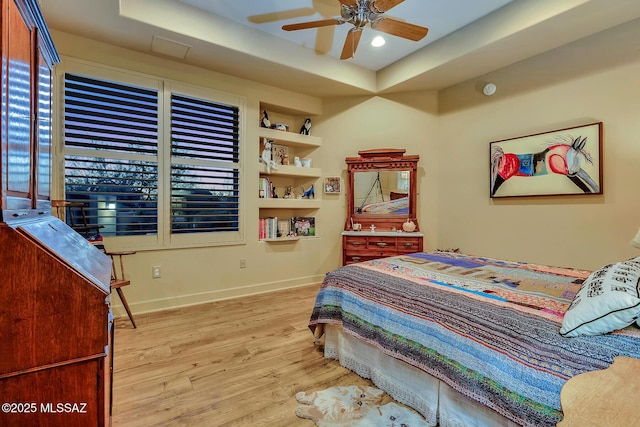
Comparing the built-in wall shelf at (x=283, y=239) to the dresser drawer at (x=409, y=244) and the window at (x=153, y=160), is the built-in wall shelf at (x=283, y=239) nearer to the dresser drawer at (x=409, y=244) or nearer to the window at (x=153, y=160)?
the window at (x=153, y=160)

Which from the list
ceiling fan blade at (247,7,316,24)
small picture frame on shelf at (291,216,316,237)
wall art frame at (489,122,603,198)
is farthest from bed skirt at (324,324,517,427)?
ceiling fan blade at (247,7,316,24)

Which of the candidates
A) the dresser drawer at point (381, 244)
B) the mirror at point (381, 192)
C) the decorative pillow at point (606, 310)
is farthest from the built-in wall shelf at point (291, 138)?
the decorative pillow at point (606, 310)

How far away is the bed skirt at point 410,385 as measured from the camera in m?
1.23

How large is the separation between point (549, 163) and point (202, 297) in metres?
Result: 3.99

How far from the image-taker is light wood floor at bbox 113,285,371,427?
1514 mm

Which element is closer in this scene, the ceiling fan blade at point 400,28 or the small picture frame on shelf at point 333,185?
the ceiling fan blade at point 400,28

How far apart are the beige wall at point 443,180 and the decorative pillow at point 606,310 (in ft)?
6.79

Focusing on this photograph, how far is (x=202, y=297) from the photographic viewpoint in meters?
3.29

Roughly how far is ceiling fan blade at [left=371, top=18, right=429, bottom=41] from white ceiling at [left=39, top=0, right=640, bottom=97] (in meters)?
0.44

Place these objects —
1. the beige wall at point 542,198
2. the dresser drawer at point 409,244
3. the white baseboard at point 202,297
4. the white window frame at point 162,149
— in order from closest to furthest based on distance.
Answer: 1. the beige wall at point 542,198
2. the white window frame at point 162,149
3. the white baseboard at point 202,297
4. the dresser drawer at point 409,244

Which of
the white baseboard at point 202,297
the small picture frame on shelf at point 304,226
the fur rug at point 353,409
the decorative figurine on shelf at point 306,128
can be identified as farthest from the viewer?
the decorative figurine on shelf at point 306,128

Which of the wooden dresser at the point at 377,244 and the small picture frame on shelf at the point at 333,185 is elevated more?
the small picture frame on shelf at the point at 333,185

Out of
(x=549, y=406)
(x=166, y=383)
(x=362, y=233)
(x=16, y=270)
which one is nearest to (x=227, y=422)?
(x=166, y=383)

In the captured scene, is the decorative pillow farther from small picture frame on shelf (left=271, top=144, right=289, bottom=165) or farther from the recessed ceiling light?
small picture frame on shelf (left=271, top=144, right=289, bottom=165)
